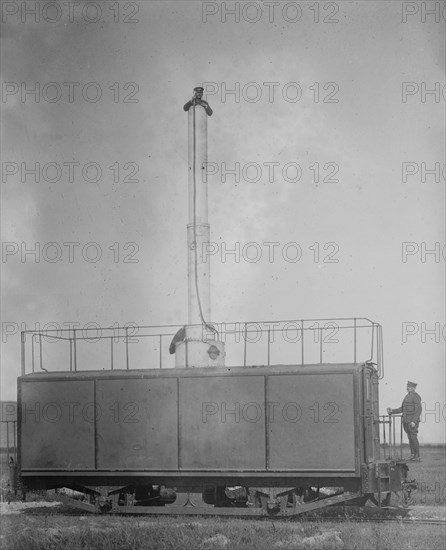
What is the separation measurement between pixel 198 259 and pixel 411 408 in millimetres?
5019

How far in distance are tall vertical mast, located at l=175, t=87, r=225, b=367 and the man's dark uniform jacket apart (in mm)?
3530

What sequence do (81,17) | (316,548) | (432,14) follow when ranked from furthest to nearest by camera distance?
(81,17) < (432,14) < (316,548)

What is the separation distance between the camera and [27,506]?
49.6ft

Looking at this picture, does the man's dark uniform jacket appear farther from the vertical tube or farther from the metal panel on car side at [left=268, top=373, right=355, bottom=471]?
the vertical tube

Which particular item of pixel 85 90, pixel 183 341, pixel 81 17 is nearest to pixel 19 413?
pixel 183 341

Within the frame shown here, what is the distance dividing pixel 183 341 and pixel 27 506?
14.5 ft

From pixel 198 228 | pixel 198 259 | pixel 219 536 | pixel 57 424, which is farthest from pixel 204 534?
pixel 198 228

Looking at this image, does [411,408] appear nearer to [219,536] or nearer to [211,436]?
[211,436]

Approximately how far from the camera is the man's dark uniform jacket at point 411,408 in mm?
14055

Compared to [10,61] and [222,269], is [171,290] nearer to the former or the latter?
[222,269]

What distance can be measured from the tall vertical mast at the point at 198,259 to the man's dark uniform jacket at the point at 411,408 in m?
3.53

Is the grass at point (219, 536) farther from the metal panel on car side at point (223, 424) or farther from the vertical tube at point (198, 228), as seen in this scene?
the vertical tube at point (198, 228)

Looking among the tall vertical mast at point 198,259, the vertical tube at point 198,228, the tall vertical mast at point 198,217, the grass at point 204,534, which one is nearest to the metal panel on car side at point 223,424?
the grass at point 204,534

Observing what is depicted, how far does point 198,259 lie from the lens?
15.7m
